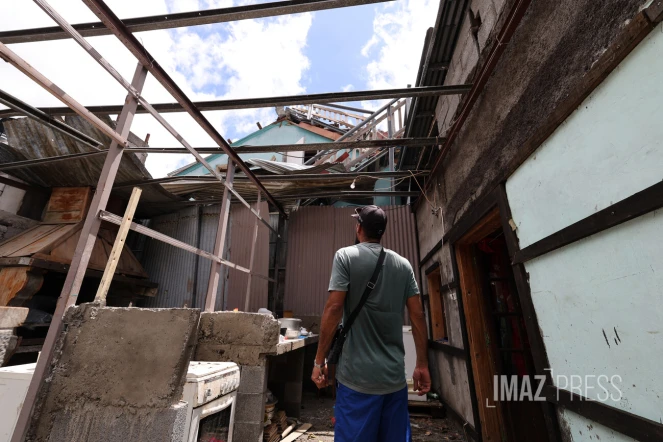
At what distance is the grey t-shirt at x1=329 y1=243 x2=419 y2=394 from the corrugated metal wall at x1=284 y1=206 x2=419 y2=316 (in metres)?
4.58

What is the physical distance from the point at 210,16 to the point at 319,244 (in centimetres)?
525

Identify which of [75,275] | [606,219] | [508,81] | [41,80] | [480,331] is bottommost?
[480,331]

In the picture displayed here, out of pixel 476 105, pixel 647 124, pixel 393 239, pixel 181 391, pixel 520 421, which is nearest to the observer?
pixel 647 124

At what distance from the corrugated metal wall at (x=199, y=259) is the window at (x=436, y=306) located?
12.3ft

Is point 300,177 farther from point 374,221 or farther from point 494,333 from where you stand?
point 494,333

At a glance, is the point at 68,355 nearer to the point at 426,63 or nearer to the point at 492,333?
the point at 492,333

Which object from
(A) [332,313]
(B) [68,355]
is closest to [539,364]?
(A) [332,313]

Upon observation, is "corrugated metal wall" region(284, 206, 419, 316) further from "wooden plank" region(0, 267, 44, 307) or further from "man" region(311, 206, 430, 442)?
"wooden plank" region(0, 267, 44, 307)

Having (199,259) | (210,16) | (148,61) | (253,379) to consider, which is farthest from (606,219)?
(199,259)

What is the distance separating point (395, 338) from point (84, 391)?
7.72ft

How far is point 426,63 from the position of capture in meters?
4.23

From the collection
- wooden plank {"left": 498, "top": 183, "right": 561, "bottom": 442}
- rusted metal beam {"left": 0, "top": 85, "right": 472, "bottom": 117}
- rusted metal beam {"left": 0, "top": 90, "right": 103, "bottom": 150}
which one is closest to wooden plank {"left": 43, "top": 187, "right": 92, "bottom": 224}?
rusted metal beam {"left": 0, "top": 90, "right": 103, "bottom": 150}

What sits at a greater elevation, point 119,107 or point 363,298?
point 119,107

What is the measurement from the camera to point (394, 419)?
204 centimetres
